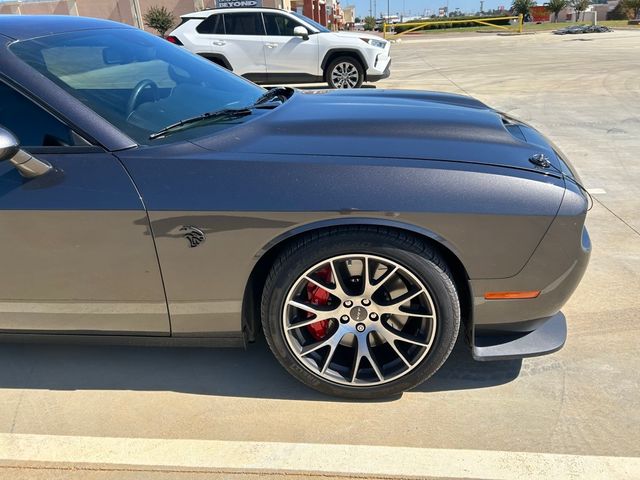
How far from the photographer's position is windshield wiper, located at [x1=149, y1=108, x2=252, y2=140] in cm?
226

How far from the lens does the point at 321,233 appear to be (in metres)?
2.05

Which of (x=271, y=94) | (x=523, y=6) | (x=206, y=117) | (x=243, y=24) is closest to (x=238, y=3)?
(x=243, y=24)

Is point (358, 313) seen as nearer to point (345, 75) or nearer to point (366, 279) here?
point (366, 279)

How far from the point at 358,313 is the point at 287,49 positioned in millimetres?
9109

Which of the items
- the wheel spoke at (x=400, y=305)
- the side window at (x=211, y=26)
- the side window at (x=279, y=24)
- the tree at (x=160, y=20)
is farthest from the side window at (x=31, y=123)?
the tree at (x=160, y=20)

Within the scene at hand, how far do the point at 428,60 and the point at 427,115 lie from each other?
17123 mm

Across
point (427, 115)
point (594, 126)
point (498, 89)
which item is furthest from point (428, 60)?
point (427, 115)

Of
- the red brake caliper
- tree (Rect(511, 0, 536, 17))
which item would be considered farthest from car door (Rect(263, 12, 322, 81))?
tree (Rect(511, 0, 536, 17))

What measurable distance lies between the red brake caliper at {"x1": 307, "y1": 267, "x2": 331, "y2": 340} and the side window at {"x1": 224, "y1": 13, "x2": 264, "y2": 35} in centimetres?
933

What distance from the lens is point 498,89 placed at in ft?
34.9

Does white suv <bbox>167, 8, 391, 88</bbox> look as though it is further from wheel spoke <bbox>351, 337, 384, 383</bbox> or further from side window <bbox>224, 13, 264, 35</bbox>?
wheel spoke <bbox>351, 337, 384, 383</bbox>

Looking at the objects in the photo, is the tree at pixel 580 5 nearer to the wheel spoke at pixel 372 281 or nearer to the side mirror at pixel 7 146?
the wheel spoke at pixel 372 281

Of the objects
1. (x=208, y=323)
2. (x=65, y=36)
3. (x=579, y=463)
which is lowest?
(x=579, y=463)

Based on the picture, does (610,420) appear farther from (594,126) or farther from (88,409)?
(594,126)
